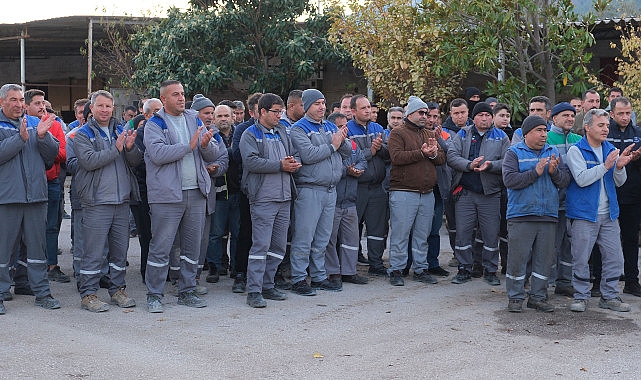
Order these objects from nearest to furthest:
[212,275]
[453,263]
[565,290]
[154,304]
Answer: [154,304] < [565,290] < [212,275] < [453,263]

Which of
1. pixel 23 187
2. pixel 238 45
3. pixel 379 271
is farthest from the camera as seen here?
pixel 238 45

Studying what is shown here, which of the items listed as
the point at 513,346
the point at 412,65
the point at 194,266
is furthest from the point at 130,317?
the point at 412,65

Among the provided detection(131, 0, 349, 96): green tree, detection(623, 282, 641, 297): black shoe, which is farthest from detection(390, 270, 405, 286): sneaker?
detection(131, 0, 349, 96): green tree

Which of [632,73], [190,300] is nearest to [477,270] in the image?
[190,300]

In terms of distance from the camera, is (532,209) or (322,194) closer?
(532,209)

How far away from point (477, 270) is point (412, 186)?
1.52 metres

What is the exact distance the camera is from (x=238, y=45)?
A: 1895cm

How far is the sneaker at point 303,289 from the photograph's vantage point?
8859mm

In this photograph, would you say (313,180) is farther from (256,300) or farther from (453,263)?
(453,263)

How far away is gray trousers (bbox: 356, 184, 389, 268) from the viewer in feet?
32.8

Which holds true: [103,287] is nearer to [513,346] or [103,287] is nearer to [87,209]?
[87,209]

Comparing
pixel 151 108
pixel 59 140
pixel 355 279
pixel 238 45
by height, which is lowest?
pixel 355 279

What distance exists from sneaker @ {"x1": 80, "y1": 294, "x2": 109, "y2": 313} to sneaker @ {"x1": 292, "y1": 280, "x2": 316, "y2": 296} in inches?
81.0

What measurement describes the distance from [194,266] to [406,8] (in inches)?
349
